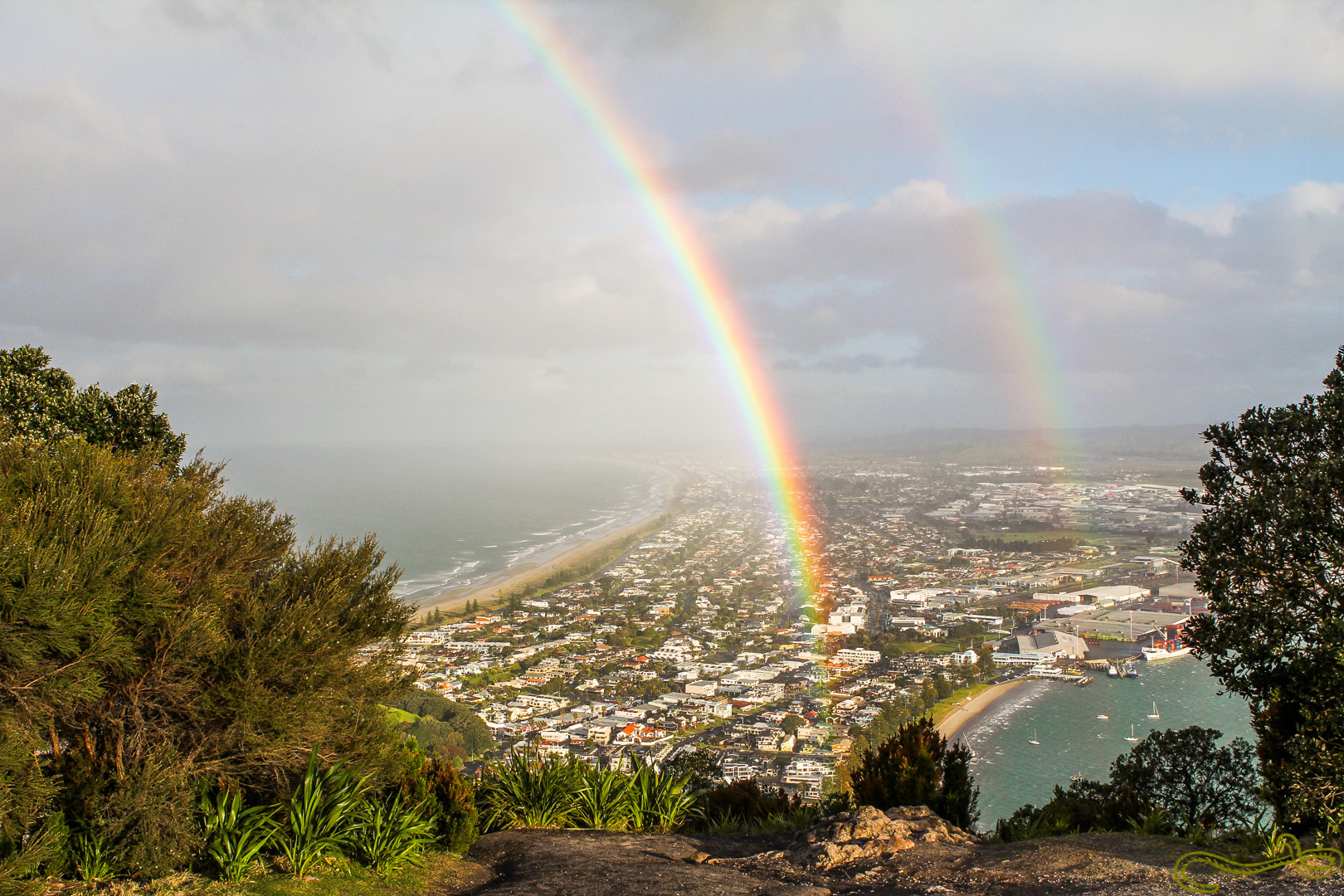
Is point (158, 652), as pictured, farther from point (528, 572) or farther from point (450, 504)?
point (450, 504)

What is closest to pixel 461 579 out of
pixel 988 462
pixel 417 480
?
pixel 417 480

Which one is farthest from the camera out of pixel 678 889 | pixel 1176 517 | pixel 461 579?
pixel 1176 517

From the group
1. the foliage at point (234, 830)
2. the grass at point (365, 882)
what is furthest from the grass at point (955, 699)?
the foliage at point (234, 830)

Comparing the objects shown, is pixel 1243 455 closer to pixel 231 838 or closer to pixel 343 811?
pixel 343 811

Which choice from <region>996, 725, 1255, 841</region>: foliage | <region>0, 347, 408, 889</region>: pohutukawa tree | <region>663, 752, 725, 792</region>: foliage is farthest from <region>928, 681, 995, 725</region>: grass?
<region>0, 347, 408, 889</region>: pohutukawa tree

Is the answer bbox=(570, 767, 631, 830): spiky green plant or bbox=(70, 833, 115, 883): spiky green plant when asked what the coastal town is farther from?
bbox=(70, 833, 115, 883): spiky green plant

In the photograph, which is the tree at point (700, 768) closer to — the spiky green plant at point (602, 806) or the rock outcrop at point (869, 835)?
the spiky green plant at point (602, 806)

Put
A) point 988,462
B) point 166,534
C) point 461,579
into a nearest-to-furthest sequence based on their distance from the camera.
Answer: point 166,534 < point 461,579 < point 988,462
